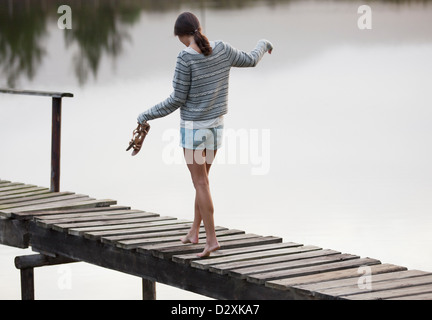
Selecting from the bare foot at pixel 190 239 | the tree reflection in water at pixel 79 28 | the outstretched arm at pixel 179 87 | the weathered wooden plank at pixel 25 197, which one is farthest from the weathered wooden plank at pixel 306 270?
the tree reflection in water at pixel 79 28

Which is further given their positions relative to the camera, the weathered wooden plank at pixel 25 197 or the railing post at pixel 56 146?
the railing post at pixel 56 146

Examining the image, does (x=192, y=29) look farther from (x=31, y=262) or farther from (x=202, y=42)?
(x=31, y=262)

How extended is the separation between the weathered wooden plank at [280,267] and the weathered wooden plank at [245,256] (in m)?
0.22

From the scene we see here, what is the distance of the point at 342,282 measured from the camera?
23.5ft

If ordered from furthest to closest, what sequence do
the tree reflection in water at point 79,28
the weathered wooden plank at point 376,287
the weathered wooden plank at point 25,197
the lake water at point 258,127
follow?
1. the tree reflection in water at point 79,28
2. the lake water at point 258,127
3. the weathered wooden plank at point 25,197
4. the weathered wooden plank at point 376,287

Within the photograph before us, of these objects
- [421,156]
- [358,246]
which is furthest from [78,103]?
[358,246]

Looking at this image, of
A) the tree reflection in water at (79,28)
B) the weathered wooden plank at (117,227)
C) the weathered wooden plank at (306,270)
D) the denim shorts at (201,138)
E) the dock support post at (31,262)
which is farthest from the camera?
the tree reflection in water at (79,28)

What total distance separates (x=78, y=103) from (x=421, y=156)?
338 inches

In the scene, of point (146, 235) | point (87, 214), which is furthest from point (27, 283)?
point (146, 235)

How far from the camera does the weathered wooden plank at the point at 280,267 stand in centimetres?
731

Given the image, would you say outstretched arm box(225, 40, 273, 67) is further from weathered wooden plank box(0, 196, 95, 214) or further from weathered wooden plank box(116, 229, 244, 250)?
weathered wooden plank box(0, 196, 95, 214)

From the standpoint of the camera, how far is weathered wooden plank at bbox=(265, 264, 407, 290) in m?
7.11

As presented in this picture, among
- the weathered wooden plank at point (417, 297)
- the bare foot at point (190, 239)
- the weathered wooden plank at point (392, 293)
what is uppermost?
the bare foot at point (190, 239)

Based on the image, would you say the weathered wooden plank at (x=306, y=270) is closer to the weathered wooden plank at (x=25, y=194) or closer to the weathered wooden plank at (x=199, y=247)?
the weathered wooden plank at (x=199, y=247)
